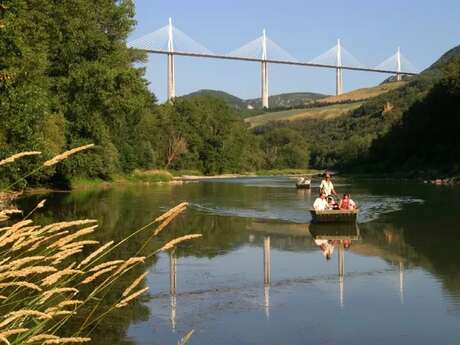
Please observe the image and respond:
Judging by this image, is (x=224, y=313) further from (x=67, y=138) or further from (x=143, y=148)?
(x=143, y=148)

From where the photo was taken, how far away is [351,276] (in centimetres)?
1262

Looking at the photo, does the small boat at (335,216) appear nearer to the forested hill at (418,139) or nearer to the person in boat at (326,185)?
the person in boat at (326,185)

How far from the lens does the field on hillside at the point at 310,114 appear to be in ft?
603

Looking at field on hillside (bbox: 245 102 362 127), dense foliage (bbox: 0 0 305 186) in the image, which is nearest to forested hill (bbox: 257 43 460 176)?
field on hillside (bbox: 245 102 362 127)

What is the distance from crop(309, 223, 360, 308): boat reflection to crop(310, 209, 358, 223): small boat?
0.16 m

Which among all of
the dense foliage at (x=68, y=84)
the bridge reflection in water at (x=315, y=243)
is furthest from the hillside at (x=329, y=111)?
the bridge reflection in water at (x=315, y=243)

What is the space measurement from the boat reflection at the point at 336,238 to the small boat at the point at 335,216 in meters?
0.16

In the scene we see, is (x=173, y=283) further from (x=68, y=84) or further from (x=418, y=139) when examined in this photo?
(x=418, y=139)

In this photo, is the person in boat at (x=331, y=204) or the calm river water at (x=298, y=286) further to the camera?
the person in boat at (x=331, y=204)

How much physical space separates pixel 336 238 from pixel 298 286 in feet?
24.9

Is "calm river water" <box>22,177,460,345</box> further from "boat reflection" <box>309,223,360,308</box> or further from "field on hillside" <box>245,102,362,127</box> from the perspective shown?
"field on hillside" <box>245,102,362,127</box>

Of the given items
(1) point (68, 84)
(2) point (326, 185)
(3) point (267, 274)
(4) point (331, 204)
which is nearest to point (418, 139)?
(1) point (68, 84)

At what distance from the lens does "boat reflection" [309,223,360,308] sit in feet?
49.1

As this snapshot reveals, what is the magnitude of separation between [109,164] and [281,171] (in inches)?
2865
